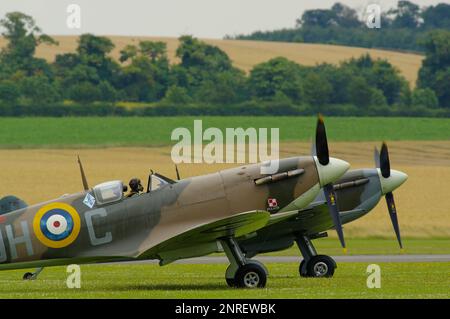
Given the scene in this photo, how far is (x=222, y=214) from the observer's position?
2244cm

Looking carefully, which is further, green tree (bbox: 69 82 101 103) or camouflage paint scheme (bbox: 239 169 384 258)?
green tree (bbox: 69 82 101 103)

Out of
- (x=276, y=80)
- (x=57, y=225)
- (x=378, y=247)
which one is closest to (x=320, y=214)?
(x=57, y=225)

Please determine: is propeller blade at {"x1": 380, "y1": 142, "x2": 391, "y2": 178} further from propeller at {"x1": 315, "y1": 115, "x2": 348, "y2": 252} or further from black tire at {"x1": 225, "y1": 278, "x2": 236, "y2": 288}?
black tire at {"x1": 225, "y1": 278, "x2": 236, "y2": 288}

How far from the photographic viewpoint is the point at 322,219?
2539cm

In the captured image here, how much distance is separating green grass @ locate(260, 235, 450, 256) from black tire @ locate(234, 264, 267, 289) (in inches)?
550

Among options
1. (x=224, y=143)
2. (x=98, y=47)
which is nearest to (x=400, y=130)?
(x=224, y=143)

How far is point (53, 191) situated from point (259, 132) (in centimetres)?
1819

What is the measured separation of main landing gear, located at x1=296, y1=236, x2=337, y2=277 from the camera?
83.4ft

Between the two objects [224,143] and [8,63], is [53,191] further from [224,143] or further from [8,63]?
[8,63]

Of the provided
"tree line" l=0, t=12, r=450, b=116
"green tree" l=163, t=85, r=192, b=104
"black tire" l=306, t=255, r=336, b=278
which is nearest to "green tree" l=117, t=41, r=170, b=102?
"tree line" l=0, t=12, r=450, b=116

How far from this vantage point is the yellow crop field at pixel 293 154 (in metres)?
48.8

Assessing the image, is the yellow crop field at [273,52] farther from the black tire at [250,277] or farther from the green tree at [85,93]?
the black tire at [250,277]

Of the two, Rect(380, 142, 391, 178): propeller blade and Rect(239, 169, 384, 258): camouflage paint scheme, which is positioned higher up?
Rect(380, 142, 391, 178): propeller blade

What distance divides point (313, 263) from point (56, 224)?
6.08 m
